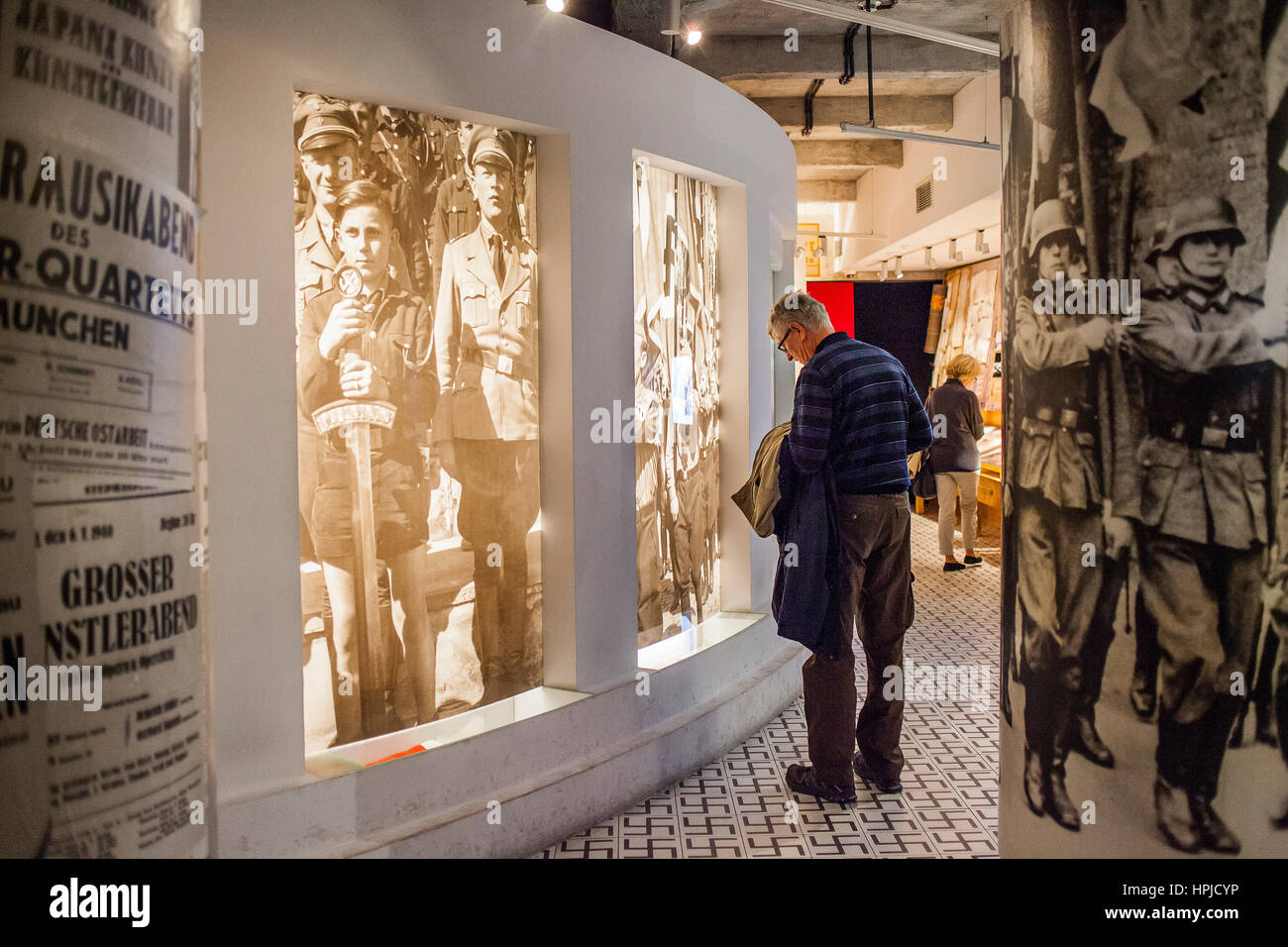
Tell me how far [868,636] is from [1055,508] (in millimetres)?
1982

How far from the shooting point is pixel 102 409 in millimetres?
961

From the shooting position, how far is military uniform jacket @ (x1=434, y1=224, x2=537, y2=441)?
9.80 feet

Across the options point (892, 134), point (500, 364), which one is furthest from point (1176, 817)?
point (892, 134)

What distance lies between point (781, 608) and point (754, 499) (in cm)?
46

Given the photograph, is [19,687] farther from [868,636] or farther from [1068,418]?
[868,636]

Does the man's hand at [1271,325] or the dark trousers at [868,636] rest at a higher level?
the man's hand at [1271,325]

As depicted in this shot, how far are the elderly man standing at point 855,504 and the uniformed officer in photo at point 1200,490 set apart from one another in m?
1.77

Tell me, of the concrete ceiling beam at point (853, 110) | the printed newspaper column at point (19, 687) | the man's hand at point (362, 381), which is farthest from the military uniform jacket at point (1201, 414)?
the concrete ceiling beam at point (853, 110)

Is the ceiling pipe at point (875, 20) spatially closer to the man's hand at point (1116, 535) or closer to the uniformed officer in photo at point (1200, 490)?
the uniformed officer in photo at point (1200, 490)

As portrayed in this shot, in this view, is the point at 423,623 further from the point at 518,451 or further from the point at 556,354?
the point at 556,354

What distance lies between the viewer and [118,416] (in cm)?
98

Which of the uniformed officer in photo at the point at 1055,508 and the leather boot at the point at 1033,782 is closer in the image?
the uniformed officer in photo at the point at 1055,508

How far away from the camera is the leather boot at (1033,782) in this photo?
1.57 meters

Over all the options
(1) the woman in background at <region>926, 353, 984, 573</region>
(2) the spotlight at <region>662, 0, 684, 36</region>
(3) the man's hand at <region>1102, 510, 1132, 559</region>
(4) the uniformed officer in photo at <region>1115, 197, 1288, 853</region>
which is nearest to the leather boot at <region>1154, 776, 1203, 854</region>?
(4) the uniformed officer in photo at <region>1115, 197, 1288, 853</region>
